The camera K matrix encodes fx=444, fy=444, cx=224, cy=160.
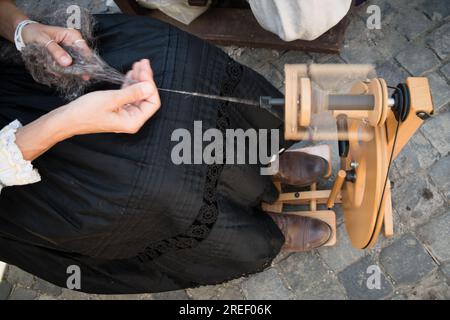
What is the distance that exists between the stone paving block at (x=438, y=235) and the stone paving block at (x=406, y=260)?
4cm

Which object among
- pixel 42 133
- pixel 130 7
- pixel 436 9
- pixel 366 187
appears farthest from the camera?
pixel 130 7

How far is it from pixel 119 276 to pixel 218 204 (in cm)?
55

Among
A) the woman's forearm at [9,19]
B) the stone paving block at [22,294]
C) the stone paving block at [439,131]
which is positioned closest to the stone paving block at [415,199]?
the stone paving block at [439,131]

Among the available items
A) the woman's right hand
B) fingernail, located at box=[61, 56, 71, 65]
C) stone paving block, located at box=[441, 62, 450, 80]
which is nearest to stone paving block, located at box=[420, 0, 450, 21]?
stone paving block, located at box=[441, 62, 450, 80]

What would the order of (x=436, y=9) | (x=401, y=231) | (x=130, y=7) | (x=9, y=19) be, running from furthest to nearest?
(x=130, y=7) → (x=436, y=9) → (x=401, y=231) → (x=9, y=19)

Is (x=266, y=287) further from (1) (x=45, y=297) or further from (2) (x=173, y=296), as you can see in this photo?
(1) (x=45, y=297)

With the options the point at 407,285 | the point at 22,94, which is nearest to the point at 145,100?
the point at 22,94

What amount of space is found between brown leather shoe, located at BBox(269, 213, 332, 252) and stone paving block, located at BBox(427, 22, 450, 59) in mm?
1107

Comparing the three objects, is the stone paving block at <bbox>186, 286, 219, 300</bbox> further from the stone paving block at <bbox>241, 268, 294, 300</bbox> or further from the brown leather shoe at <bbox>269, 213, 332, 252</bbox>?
the brown leather shoe at <bbox>269, 213, 332, 252</bbox>

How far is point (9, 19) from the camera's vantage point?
1332 mm

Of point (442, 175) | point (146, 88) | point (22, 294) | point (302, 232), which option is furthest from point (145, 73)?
point (22, 294)

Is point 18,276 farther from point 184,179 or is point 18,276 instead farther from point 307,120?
point 307,120

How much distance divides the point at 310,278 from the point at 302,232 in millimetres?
262

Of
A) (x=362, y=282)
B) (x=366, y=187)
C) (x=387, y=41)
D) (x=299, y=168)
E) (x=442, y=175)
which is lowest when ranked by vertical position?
(x=362, y=282)
